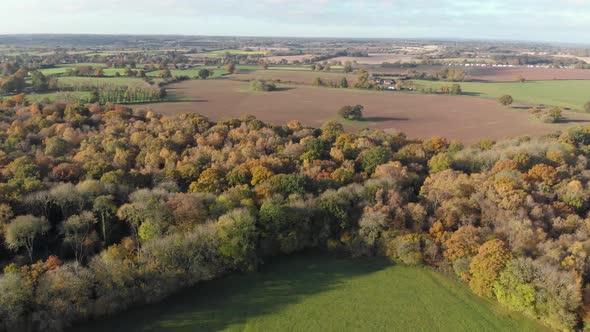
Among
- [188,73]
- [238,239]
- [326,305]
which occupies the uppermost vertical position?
[188,73]

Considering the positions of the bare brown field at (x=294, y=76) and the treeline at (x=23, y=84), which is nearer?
the treeline at (x=23, y=84)

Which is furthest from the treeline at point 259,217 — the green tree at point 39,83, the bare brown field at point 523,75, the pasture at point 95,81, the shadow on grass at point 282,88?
the bare brown field at point 523,75

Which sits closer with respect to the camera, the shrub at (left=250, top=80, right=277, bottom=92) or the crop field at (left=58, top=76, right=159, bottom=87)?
the crop field at (left=58, top=76, right=159, bottom=87)

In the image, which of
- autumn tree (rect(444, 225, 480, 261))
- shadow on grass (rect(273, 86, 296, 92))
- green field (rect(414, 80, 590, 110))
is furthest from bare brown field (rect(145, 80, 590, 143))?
autumn tree (rect(444, 225, 480, 261))

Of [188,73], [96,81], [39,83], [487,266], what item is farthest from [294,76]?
[487,266]

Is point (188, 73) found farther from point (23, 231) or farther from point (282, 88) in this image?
point (23, 231)

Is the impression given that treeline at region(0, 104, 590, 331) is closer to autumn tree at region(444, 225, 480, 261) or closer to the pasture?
autumn tree at region(444, 225, 480, 261)

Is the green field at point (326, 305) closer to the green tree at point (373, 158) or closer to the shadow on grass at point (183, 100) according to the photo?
the green tree at point (373, 158)
